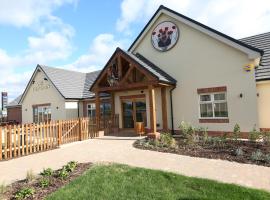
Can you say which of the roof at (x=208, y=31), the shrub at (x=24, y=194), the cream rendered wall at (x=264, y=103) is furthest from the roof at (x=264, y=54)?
Result: the shrub at (x=24, y=194)

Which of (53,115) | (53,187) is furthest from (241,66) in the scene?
(53,115)

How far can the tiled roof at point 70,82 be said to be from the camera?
70.1 ft

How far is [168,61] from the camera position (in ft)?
50.5

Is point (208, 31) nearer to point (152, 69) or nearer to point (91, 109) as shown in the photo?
point (152, 69)

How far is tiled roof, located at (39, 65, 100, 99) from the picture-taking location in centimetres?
2136

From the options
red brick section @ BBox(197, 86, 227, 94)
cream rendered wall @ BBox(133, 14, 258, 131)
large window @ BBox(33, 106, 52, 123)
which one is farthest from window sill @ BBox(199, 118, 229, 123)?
large window @ BBox(33, 106, 52, 123)

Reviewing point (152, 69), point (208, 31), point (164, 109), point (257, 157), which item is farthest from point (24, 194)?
point (208, 31)

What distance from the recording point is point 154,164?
25.1 feet

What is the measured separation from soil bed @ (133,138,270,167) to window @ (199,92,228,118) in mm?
2984

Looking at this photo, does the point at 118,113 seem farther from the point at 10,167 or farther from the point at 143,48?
the point at 10,167

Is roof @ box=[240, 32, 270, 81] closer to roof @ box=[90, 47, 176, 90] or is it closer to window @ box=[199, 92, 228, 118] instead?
window @ box=[199, 92, 228, 118]

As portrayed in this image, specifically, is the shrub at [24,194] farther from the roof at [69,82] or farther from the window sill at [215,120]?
the roof at [69,82]

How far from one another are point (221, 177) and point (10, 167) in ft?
24.5

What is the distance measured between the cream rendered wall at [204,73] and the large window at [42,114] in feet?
42.3
